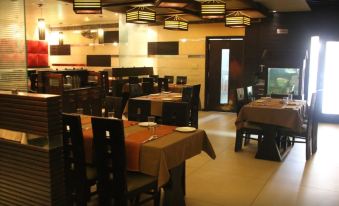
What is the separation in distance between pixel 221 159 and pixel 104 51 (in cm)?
735

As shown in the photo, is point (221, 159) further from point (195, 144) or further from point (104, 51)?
point (104, 51)

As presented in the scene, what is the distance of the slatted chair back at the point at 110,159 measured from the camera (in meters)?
2.77

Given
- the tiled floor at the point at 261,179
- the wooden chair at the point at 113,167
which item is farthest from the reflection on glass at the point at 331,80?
the wooden chair at the point at 113,167

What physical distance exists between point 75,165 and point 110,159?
0.38m

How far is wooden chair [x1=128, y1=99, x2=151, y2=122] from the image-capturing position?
19.6ft

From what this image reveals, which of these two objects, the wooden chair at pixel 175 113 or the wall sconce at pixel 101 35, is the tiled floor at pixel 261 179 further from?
the wall sconce at pixel 101 35

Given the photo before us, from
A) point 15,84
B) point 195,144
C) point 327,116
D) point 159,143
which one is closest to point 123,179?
point 159,143

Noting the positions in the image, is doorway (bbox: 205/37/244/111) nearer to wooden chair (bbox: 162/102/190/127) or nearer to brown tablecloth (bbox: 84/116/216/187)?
wooden chair (bbox: 162/102/190/127)

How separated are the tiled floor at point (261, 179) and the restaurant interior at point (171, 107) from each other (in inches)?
1.0

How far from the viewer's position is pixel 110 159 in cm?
287

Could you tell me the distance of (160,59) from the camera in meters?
11.1

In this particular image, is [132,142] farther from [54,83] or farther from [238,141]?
[54,83]

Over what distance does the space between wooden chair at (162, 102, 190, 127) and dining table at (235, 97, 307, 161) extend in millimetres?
943

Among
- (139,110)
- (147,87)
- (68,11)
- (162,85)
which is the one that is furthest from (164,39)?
(139,110)
